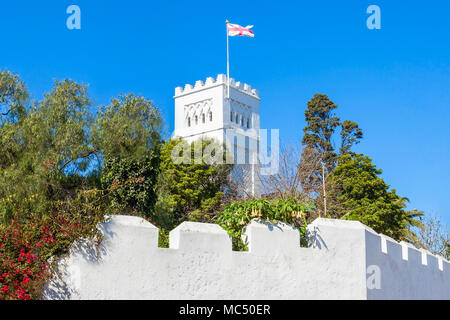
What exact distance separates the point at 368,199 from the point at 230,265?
80.6ft

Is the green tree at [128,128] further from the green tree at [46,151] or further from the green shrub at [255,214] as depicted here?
the green shrub at [255,214]

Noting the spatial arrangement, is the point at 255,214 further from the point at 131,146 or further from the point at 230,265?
the point at 131,146

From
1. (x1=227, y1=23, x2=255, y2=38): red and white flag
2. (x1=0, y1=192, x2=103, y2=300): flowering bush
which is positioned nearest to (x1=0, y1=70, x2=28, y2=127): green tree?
(x1=0, y1=192, x2=103, y2=300): flowering bush

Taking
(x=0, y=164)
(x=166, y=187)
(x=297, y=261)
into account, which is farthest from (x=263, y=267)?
(x=166, y=187)

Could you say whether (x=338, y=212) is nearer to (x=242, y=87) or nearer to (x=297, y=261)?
(x=297, y=261)

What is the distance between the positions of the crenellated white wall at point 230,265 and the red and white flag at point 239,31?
3407cm

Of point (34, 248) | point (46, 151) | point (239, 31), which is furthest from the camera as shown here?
point (239, 31)

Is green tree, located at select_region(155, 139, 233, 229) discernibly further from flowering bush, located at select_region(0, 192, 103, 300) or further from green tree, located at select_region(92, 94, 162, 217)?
flowering bush, located at select_region(0, 192, 103, 300)

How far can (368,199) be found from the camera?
33250 millimetres

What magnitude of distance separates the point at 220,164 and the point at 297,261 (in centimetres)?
3035

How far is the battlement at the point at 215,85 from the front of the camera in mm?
57403

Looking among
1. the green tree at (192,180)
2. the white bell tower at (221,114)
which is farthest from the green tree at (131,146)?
the white bell tower at (221,114)

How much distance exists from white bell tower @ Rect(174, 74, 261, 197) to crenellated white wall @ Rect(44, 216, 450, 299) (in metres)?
42.2

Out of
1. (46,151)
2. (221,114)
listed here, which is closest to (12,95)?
(46,151)
